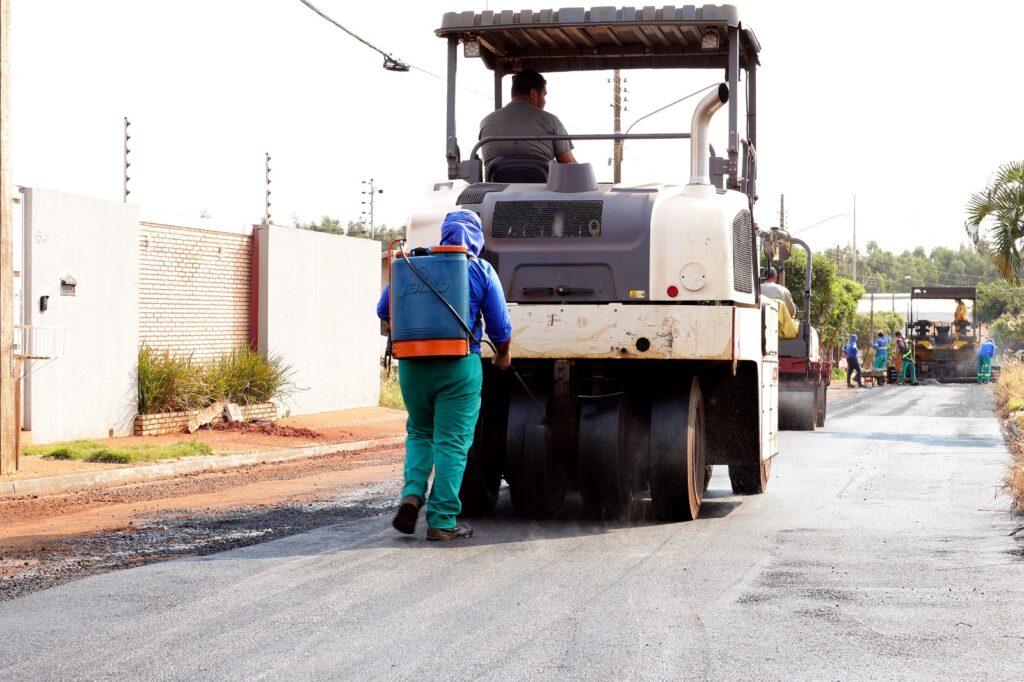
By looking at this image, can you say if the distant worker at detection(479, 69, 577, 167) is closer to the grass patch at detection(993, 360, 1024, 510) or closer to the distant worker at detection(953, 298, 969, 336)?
the grass patch at detection(993, 360, 1024, 510)

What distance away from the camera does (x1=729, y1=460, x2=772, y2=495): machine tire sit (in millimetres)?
10048

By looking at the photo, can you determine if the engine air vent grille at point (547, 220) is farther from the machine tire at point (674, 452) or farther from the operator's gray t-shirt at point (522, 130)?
the machine tire at point (674, 452)

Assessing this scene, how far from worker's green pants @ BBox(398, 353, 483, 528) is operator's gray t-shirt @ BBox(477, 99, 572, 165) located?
2.18 metres

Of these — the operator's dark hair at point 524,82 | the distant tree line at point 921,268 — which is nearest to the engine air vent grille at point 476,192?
the operator's dark hair at point 524,82

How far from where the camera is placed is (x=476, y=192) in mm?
9070

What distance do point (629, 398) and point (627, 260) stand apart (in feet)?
3.35

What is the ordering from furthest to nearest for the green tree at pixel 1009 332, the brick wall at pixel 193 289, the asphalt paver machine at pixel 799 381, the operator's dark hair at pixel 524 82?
1. the green tree at pixel 1009 332
2. the asphalt paver machine at pixel 799 381
3. the brick wall at pixel 193 289
4. the operator's dark hair at pixel 524 82

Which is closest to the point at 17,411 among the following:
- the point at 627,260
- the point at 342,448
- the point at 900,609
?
the point at 342,448

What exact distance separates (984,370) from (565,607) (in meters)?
44.6

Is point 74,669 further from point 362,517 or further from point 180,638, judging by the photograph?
point 362,517

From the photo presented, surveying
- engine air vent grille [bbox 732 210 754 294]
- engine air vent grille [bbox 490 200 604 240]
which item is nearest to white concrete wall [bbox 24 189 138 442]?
engine air vent grille [bbox 490 200 604 240]

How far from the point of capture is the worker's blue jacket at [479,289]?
26.0ft

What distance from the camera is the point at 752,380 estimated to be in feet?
30.4

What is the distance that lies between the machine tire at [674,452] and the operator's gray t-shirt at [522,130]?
2.03m
